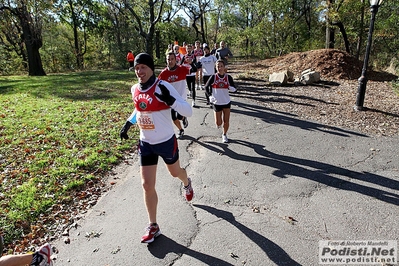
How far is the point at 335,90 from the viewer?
11812 millimetres

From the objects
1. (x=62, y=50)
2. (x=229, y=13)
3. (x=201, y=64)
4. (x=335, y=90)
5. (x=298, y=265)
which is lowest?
(x=298, y=265)

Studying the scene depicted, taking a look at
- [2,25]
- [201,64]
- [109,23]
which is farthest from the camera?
[109,23]

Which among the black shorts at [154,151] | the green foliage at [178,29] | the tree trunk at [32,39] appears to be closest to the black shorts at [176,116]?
the black shorts at [154,151]

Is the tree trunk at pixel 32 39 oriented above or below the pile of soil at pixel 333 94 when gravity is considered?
above

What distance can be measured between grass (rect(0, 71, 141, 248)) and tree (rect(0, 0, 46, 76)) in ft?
38.2

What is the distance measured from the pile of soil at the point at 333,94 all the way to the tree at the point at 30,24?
1672 cm

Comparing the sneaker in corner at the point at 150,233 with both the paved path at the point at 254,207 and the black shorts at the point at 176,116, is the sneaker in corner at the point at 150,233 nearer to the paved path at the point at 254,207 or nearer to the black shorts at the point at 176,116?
the paved path at the point at 254,207

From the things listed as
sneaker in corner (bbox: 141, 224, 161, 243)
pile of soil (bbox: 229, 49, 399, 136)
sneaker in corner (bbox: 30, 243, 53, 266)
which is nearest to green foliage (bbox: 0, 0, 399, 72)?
pile of soil (bbox: 229, 49, 399, 136)

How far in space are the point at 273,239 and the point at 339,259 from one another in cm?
74

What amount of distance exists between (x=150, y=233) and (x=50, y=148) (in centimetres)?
447

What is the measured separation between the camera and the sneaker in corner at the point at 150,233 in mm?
3471

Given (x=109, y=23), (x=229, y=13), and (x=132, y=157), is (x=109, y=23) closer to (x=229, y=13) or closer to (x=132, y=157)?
(x=229, y=13)

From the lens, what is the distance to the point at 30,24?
21453 mm

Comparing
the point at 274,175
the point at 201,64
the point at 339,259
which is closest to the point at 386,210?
the point at 339,259
